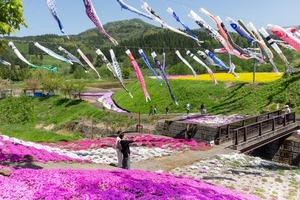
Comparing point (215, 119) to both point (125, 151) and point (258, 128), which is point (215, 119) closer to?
point (258, 128)

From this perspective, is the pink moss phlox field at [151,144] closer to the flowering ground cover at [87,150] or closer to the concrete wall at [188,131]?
the flowering ground cover at [87,150]


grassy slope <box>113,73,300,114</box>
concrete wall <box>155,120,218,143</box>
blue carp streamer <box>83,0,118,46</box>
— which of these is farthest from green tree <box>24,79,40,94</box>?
blue carp streamer <box>83,0,118,46</box>

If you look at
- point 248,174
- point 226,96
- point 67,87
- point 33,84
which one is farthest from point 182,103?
point 33,84

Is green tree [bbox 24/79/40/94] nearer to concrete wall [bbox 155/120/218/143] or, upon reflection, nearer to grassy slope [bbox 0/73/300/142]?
grassy slope [bbox 0/73/300/142]

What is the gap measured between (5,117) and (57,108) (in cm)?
1867

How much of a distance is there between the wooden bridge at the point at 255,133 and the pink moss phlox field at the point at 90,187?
9881 millimetres

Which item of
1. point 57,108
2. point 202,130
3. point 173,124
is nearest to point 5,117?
point 57,108

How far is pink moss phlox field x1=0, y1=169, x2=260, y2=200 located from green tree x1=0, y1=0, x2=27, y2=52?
14.3ft

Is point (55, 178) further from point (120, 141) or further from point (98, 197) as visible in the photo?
point (120, 141)

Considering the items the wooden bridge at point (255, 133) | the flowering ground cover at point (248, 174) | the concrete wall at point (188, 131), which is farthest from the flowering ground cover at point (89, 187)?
the concrete wall at point (188, 131)

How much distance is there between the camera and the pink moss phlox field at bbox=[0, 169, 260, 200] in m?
7.23

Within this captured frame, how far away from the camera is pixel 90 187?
25.6 ft

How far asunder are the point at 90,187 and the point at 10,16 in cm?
604

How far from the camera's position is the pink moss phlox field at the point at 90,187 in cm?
723
